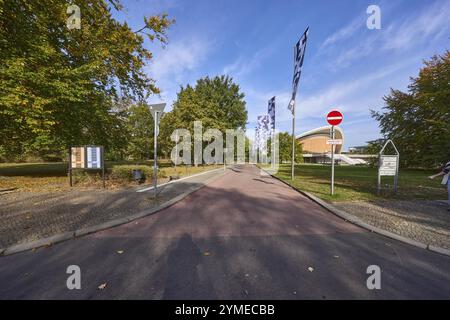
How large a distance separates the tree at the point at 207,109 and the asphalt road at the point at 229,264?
27222 millimetres

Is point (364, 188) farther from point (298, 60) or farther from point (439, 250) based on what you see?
point (298, 60)

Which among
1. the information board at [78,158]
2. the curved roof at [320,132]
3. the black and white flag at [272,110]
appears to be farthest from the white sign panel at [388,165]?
the curved roof at [320,132]

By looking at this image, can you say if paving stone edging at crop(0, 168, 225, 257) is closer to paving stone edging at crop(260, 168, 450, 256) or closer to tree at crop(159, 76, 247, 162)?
paving stone edging at crop(260, 168, 450, 256)

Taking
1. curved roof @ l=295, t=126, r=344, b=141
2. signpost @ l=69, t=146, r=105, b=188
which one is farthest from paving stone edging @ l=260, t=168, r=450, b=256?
curved roof @ l=295, t=126, r=344, b=141

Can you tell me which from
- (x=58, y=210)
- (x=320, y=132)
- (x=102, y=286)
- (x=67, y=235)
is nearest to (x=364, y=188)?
(x=102, y=286)

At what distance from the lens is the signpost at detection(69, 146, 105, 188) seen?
33.2 feet

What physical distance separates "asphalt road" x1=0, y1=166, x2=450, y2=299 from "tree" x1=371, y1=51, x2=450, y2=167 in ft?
80.7

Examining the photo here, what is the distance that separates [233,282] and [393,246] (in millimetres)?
3094

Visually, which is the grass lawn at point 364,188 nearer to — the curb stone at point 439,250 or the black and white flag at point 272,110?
the curb stone at point 439,250

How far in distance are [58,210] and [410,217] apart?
925 centimetres

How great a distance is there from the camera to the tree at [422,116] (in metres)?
22.2

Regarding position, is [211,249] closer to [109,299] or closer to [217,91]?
[109,299]

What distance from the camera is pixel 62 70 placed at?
373 inches
